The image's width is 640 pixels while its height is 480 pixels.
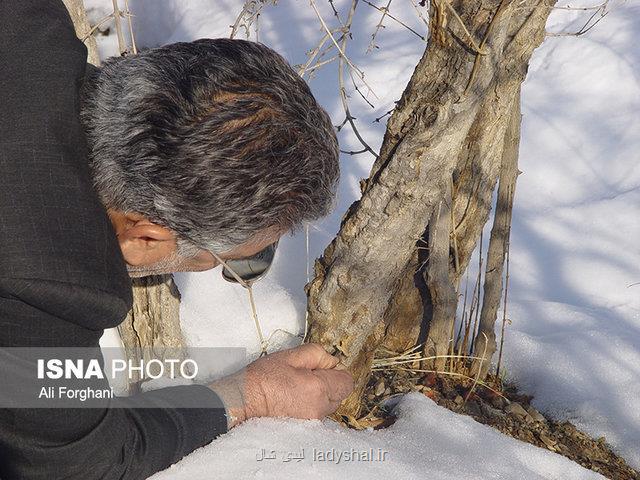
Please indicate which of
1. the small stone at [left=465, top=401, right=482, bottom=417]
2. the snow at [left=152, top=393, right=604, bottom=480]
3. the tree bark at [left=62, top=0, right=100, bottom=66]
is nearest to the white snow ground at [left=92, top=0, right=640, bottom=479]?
the snow at [left=152, top=393, right=604, bottom=480]

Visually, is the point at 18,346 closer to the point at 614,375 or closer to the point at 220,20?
the point at 614,375

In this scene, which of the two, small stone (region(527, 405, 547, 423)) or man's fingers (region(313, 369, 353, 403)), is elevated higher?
man's fingers (region(313, 369, 353, 403))

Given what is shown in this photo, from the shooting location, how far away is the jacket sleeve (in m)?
1.29

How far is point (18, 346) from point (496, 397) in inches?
64.0

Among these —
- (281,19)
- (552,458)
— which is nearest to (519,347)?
(552,458)

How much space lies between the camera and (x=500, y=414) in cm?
236

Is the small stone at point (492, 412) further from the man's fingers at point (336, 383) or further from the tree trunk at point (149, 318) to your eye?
the tree trunk at point (149, 318)

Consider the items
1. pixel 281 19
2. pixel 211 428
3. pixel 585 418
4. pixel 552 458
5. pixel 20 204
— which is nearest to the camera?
pixel 20 204

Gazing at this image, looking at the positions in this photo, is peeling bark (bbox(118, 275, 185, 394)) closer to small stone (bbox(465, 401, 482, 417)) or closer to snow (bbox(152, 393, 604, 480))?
snow (bbox(152, 393, 604, 480))

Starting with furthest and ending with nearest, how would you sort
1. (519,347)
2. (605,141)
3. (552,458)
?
1. (605,141)
2. (519,347)
3. (552,458)

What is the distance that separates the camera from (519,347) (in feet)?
8.58

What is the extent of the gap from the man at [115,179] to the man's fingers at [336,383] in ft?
1.61

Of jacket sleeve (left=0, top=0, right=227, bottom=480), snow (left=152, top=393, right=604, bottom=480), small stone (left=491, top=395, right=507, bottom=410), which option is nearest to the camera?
jacket sleeve (left=0, top=0, right=227, bottom=480)

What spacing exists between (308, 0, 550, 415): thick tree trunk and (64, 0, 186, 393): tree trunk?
567 mm
